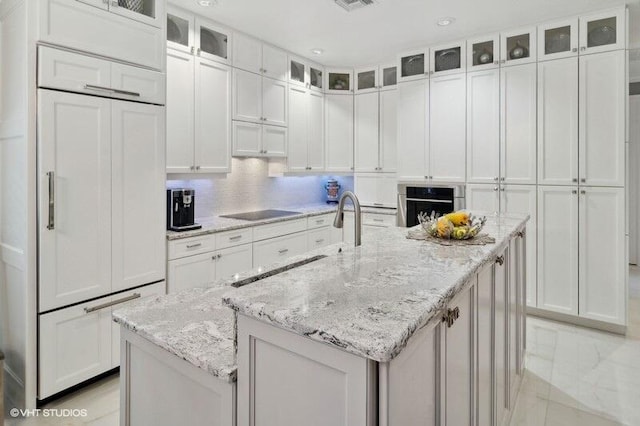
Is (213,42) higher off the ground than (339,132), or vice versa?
(213,42)

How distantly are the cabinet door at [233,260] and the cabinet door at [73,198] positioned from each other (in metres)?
0.99

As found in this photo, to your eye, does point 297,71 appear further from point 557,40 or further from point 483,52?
point 557,40

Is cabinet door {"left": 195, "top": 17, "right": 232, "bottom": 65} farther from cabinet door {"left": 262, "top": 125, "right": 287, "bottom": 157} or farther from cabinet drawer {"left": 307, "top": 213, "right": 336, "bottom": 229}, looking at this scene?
cabinet drawer {"left": 307, "top": 213, "right": 336, "bottom": 229}

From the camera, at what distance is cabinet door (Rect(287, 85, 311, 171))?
441cm

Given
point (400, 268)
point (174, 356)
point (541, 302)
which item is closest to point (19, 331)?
point (174, 356)

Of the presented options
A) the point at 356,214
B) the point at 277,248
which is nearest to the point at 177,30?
the point at 277,248

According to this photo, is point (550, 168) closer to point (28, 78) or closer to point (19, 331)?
point (28, 78)

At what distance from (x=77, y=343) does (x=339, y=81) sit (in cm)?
393

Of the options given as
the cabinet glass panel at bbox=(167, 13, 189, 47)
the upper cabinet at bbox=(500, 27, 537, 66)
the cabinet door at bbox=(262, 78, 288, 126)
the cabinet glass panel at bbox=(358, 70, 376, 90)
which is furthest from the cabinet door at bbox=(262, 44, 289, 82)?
the upper cabinet at bbox=(500, 27, 537, 66)

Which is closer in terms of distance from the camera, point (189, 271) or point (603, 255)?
point (189, 271)

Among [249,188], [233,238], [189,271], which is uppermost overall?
[249,188]

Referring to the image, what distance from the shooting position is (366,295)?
1.07m

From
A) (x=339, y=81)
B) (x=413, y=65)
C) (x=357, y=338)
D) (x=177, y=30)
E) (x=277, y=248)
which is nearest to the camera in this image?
(x=357, y=338)

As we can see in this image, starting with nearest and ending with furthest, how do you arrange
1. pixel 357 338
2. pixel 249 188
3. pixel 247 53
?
pixel 357 338 → pixel 247 53 → pixel 249 188
